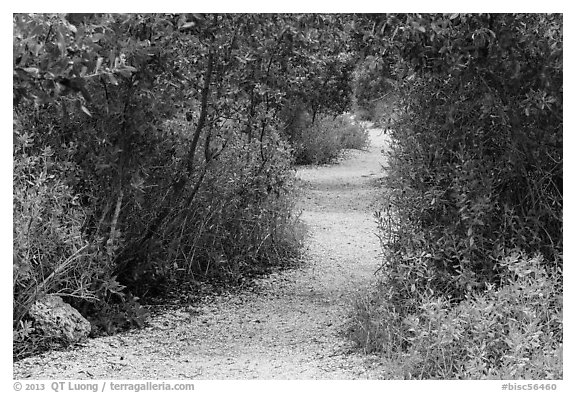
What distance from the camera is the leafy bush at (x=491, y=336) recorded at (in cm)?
403

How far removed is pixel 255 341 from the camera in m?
5.51

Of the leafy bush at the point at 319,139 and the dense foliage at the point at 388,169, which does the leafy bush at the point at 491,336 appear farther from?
the leafy bush at the point at 319,139

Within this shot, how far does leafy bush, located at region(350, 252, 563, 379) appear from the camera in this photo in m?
4.03

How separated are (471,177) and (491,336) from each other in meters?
1.14

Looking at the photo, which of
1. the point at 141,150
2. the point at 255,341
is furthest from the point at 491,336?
the point at 141,150

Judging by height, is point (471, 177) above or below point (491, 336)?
above

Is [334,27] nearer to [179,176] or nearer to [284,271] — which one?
[179,176]

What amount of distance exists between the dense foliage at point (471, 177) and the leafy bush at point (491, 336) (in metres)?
0.01

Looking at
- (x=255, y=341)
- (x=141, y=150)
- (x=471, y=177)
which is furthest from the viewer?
(x=141, y=150)

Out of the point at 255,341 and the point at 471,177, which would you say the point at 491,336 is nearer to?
the point at 471,177

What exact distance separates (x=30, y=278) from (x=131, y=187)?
1043 mm

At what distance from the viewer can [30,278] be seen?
4.93 meters

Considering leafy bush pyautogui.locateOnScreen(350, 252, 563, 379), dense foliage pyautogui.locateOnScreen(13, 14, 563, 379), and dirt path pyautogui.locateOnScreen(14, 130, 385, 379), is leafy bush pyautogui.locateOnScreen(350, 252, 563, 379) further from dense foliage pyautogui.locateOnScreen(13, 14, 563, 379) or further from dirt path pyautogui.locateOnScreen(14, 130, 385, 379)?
dirt path pyautogui.locateOnScreen(14, 130, 385, 379)

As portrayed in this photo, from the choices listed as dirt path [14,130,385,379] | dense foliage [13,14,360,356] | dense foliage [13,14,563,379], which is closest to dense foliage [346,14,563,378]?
dense foliage [13,14,563,379]
